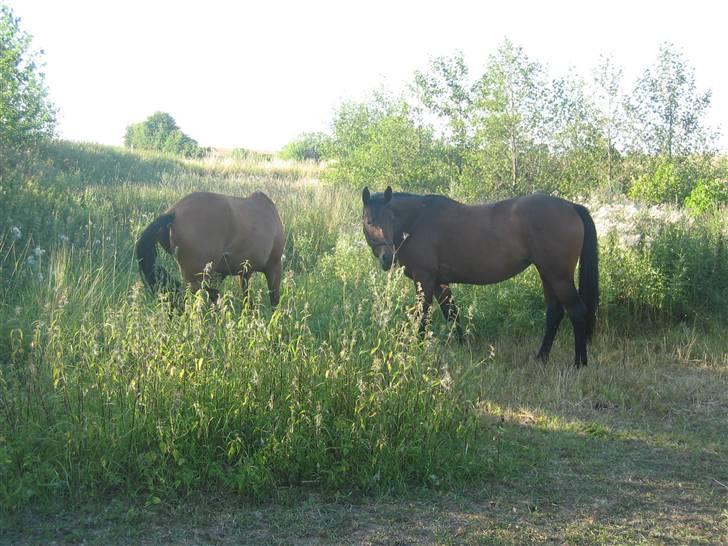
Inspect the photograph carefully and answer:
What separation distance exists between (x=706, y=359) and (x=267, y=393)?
4.99 metres

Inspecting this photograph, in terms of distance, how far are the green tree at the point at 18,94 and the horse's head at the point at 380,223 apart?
1231cm

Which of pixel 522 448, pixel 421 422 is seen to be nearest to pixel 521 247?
pixel 522 448

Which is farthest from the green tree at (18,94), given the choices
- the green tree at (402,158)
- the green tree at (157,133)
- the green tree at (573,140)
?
the green tree at (157,133)

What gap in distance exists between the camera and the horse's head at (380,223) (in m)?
6.88

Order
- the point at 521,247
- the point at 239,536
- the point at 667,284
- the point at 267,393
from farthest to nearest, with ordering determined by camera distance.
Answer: the point at 667,284 < the point at 521,247 < the point at 267,393 < the point at 239,536

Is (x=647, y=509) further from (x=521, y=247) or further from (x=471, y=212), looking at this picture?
(x=471, y=212)

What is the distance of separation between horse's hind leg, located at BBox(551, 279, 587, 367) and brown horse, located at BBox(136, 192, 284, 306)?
2902mm

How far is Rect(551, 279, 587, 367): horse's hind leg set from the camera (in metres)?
6.79

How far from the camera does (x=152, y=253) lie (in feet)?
20.3

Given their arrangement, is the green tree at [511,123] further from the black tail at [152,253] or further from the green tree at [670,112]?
the black tail at [152,253]

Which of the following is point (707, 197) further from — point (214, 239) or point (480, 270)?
point (214, 239)

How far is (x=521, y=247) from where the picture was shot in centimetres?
698

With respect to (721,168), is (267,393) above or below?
below

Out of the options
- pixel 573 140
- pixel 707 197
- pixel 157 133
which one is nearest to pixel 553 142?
pixel 573 140
